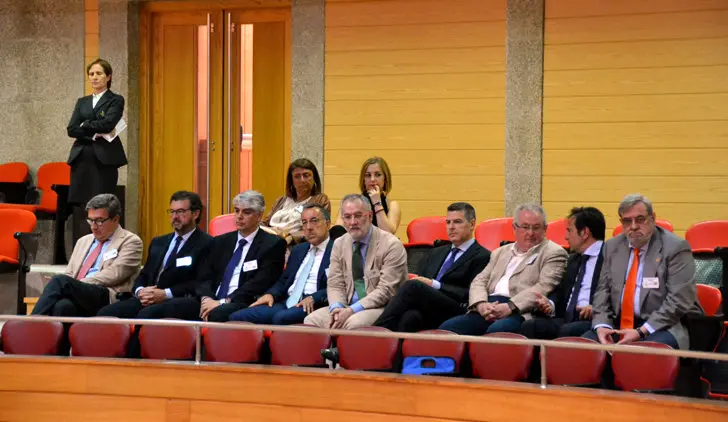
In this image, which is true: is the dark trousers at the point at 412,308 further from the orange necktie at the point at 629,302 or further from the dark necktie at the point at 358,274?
the orange necktie at the point at 629,302

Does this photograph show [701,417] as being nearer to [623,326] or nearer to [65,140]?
[623,326]

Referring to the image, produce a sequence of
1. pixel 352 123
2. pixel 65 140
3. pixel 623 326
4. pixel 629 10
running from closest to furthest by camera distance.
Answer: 1. pixel 623 326
2. pixel 629 10
3. pixel 352 123
4. pixel 65 140

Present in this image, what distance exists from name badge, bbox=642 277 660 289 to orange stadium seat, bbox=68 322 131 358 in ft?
6.92

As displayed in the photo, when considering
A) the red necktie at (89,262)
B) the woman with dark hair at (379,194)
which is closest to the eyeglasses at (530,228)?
the woman with dark hair at (379,194)

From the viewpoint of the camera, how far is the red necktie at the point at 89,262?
16.6 feet

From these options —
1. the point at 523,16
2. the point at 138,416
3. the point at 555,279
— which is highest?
the point at 523,16

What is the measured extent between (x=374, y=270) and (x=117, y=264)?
1.36 m

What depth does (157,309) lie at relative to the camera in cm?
469

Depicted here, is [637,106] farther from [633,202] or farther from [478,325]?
[478,325]

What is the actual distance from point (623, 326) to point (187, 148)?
14.4 feet

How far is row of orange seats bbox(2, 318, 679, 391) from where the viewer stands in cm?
352

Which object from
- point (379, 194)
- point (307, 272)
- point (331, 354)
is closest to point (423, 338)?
point (331, 354)

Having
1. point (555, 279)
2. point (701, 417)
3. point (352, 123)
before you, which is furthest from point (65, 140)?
point (701, 417)

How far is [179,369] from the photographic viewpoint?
13.1 ft
